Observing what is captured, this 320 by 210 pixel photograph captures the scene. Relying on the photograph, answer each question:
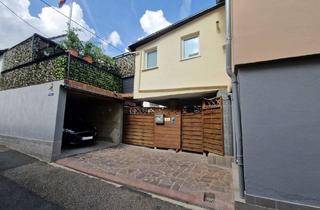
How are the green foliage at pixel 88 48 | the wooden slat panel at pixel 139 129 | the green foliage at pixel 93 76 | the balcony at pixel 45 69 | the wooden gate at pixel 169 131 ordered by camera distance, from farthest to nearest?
the wooden slat panel at pixel 139 129, the green foliage at pixel 88 48, the wooden gate at pixel 169 131, the green foliage at pixel 93 76, the balcony at pixel 45 69

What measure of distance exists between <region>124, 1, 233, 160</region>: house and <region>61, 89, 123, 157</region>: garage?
2.91 feet

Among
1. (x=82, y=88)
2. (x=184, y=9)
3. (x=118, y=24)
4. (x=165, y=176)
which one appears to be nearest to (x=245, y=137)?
(x=165, y=176)

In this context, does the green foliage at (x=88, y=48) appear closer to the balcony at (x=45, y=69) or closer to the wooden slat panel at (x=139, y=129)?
the balcony at (x=45, y=69)

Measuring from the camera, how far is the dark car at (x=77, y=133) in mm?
8227

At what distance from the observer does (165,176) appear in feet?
16.4

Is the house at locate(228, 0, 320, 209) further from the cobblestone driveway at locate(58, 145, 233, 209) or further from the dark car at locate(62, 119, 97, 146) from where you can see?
the dark car at locate(62, 119, 97, 146)

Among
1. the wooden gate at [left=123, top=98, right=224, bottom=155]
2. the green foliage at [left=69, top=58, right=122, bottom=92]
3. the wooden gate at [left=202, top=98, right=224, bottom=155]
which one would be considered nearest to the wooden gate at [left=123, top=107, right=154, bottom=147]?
the wooden gate at [left=123, top=98, right=224, bottom=155]

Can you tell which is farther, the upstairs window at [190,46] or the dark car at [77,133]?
the dark car at [77,133]

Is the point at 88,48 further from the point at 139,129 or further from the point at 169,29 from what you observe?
the point at 139,129

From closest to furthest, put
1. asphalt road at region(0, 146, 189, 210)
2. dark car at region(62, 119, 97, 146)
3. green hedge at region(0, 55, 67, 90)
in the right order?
asphalt road at region(0, 146, 189, 210) < green hedge at region(0, 55, 67, 90) < dark car at region(62, 119, 97, 146)

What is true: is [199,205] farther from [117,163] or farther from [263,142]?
[117,163]

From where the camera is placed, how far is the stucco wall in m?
2.91

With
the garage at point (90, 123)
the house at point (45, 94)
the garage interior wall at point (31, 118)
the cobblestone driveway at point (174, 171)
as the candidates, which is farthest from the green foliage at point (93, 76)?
the cobblestone driveway at point (174, 171)

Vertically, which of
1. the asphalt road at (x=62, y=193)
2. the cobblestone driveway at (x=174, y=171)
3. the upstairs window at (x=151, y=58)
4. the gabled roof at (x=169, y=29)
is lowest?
the asphalt road at (x=62, y=193)
